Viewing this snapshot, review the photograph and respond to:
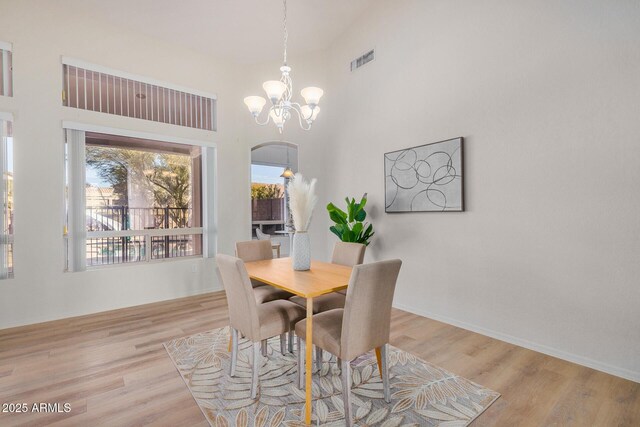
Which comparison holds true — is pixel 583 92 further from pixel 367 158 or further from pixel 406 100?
pixel 367 158

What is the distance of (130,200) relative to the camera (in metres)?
4.19

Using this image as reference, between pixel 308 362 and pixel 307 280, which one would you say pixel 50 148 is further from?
pixel 308 362

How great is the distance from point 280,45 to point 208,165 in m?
2.20

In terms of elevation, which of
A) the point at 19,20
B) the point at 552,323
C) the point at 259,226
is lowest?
the point at 552,323

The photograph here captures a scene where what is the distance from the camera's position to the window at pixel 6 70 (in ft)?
10.9

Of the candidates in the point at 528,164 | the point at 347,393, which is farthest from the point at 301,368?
the point at 528,164

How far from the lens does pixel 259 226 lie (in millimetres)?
9000

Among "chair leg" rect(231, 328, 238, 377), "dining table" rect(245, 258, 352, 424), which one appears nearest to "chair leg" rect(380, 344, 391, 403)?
"dining table" rect(245, 258, 352, 424)

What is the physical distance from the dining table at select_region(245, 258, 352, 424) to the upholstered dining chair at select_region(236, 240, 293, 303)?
26 centimetres

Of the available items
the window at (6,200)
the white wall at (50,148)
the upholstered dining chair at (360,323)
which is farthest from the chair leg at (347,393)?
the window at (6,200)

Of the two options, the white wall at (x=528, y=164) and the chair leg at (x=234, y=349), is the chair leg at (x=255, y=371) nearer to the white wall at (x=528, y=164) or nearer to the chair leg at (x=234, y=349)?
the chair leg at (x=234, y=349)

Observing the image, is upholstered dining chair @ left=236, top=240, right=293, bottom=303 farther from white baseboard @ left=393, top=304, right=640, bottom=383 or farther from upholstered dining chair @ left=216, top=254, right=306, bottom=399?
white baseboard @ left=393, top=304, right=640, bottom=383

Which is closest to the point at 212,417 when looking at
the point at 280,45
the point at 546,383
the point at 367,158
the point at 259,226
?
the point at 546,383

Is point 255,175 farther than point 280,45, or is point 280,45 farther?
point 255,175
